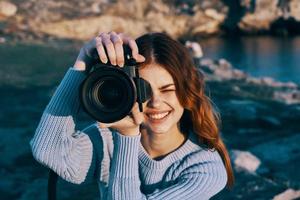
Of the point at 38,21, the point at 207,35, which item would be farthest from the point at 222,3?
the point at 38,21

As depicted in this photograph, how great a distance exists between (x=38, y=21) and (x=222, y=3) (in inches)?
496

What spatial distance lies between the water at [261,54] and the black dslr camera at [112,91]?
15439 millimetres

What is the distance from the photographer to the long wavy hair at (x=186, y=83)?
94.4 inches

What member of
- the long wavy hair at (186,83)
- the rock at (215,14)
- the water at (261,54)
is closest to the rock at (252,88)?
the water at (261,54)

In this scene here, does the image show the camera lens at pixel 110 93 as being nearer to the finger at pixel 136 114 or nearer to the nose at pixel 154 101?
the finger at pixel 136 114

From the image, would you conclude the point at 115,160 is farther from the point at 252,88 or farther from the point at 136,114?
the point at 252,88

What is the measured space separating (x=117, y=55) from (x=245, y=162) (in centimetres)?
356

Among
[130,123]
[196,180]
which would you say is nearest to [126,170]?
[130,123]

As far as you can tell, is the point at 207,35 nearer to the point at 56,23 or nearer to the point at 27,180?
the point at 56,23

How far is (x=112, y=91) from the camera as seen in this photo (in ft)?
7.35

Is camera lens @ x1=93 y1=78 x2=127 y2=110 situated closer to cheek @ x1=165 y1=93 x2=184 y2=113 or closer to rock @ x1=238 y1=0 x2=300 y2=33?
cheek @ x1=165 y1=93 x2=184 y2=113

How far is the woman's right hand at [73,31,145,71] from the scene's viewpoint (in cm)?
221

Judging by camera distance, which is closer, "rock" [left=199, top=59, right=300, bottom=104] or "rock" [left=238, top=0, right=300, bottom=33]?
"rock" [left=199, top=59, right=300, bottom=104]

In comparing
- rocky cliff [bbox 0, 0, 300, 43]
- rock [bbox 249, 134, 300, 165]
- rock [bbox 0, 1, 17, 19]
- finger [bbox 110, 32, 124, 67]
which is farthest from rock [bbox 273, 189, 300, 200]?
rock [bbox 0, 1, 17, 19]
